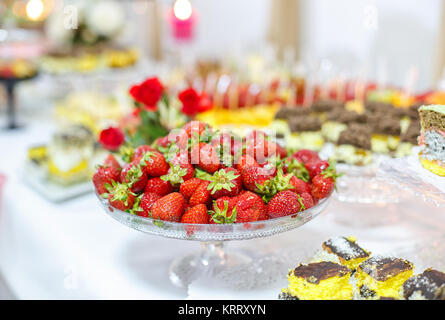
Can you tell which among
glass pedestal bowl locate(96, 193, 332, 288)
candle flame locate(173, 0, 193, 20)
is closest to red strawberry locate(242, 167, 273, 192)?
glass pedestal bowl locate(96, 193, 332, 288)

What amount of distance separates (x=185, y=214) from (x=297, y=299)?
0.98ft

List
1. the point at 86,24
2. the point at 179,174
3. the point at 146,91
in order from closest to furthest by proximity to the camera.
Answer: the point at 179,174
the point at 146,91
the point at 86,24

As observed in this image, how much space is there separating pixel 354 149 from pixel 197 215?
0.65 meters

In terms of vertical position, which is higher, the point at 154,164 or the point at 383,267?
the point at 154,164

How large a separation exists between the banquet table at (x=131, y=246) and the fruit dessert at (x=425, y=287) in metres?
0.28

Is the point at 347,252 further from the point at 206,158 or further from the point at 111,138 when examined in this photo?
the point at 111,138

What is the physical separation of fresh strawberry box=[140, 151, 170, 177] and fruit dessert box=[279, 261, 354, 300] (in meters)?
0.40

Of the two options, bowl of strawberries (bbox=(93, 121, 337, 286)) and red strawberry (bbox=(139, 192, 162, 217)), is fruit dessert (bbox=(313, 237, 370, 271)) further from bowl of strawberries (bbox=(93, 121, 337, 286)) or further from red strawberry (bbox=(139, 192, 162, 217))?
red strawberry (bbox=(139, 192, 162, 217))

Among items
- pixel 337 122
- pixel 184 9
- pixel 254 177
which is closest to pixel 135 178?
pixel 254 177

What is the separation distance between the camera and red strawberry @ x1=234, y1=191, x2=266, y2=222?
103cm

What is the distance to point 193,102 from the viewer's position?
66.3 inches

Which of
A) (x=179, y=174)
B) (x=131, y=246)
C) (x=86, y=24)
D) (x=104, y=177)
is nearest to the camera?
(x=179, y=174)

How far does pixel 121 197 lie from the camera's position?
42.6 inches

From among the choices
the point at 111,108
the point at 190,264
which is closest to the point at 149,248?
the point at 190,264
